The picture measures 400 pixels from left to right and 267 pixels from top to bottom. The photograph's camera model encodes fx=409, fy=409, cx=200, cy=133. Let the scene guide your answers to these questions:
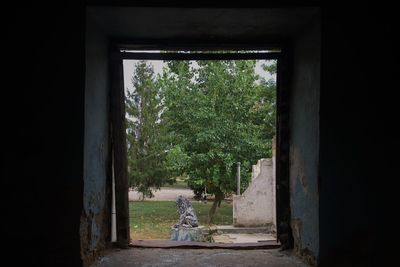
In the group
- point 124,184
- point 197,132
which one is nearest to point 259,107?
point 197,132

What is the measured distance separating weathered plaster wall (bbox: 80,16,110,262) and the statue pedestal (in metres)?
5.77

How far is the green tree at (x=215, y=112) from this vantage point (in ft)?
35.0

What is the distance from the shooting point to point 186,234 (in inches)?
321

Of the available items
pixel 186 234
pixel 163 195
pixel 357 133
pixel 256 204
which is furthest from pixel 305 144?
pixel 163 195

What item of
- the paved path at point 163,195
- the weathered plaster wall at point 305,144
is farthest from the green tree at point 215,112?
the weathered plaster wall at point 305,144

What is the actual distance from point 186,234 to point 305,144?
250 inches

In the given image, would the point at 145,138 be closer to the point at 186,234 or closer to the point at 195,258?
the point at 186,234

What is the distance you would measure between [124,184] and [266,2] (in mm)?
1359

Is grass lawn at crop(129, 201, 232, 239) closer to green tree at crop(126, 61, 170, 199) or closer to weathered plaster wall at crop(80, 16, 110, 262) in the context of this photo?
green tree at crop(126, 61, 170, 199)

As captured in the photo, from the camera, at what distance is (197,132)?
428 inches

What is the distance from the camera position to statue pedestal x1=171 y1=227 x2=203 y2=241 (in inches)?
317

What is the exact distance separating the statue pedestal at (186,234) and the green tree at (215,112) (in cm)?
291

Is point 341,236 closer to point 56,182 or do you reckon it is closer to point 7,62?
point 56,182

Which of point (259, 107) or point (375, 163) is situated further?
point (259, 107)
